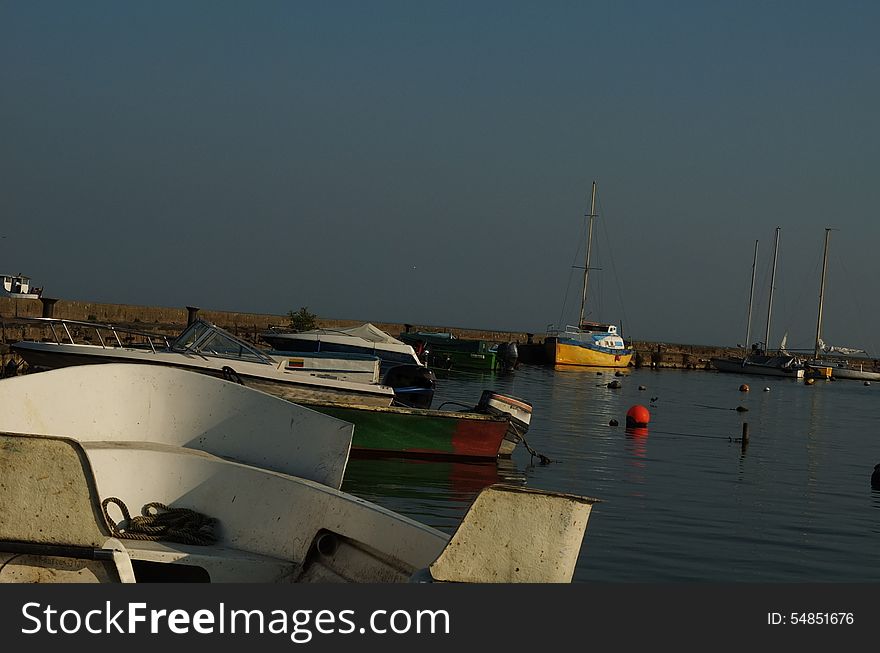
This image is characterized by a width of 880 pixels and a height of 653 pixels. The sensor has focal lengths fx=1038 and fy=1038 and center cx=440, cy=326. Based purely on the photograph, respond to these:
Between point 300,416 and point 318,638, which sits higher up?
point 300,416

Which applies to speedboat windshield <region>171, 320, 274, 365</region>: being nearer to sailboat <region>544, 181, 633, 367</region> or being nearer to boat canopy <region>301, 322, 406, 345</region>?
boat canopy <region>301, 322, 406, 345</region>

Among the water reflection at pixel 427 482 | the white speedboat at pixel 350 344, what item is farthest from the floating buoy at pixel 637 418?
the water reflection at pixel 427 482

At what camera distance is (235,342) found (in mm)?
16344

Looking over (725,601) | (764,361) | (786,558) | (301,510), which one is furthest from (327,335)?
(764,361)

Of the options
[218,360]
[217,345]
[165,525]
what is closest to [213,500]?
[165,525]

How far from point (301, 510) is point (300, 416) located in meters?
1.31

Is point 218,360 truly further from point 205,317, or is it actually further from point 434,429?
point 205,317

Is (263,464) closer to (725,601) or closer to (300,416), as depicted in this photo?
(300,416)

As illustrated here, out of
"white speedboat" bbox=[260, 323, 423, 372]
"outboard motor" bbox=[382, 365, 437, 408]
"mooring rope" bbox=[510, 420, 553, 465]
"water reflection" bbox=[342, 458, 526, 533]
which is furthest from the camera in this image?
"white speedboat" bbox=[260, 323, 423, 372]

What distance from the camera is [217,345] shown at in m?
16.3

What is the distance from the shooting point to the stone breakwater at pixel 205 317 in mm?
32062

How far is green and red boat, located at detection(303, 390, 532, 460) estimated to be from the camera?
15.8 meters

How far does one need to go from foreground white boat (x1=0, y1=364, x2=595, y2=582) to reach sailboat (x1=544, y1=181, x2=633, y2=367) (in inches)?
2090

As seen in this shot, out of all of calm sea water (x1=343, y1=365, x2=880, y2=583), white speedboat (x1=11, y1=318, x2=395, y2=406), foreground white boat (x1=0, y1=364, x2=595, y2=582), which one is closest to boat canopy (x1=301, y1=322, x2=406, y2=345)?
calm sea water (x1=343, y1=365, x2=880, y2=583)
